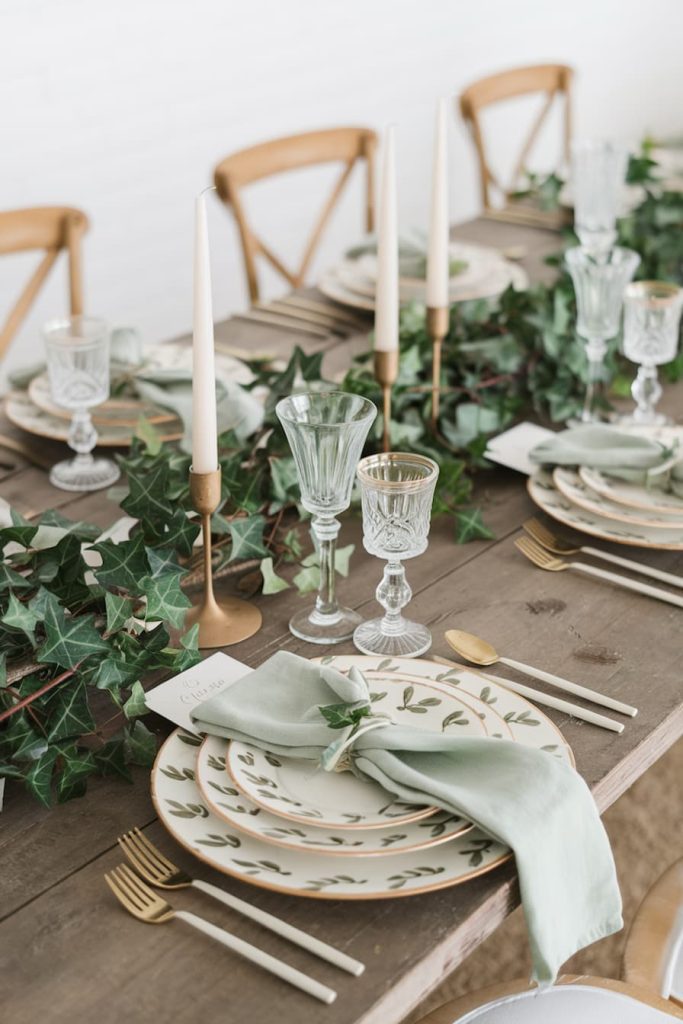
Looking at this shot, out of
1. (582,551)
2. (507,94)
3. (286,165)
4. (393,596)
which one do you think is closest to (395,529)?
(393,596)

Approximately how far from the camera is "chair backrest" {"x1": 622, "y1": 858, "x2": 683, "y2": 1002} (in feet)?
3.44

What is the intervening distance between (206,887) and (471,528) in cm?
56

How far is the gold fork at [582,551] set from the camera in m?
1.20

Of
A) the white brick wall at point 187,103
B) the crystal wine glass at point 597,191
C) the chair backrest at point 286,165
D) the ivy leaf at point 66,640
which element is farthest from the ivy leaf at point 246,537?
the white brick wall at point 187,103

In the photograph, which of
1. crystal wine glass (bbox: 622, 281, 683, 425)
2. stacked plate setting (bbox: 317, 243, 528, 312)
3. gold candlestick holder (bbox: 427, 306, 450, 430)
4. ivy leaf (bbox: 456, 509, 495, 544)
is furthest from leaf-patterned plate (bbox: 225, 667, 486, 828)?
stacked plate setting (bbox: 317, 243, 528, 312)

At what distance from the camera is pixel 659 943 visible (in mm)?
1068

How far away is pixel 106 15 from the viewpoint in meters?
2.79

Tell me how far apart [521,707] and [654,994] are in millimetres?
279

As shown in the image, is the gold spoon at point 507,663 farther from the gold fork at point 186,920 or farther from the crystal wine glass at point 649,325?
the crystal wine glass at point 649,325

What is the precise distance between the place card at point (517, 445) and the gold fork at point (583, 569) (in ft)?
0.43

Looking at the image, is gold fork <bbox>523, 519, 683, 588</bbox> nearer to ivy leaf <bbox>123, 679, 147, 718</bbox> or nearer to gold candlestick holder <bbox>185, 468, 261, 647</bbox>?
gold candlestick holder <bbox>185, 468, 261, 647</bbox>

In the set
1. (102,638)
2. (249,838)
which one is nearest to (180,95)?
(102,638)

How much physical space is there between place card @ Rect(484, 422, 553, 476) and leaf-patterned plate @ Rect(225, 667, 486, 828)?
477 millimetres

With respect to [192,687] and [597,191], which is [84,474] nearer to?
[192,687]
